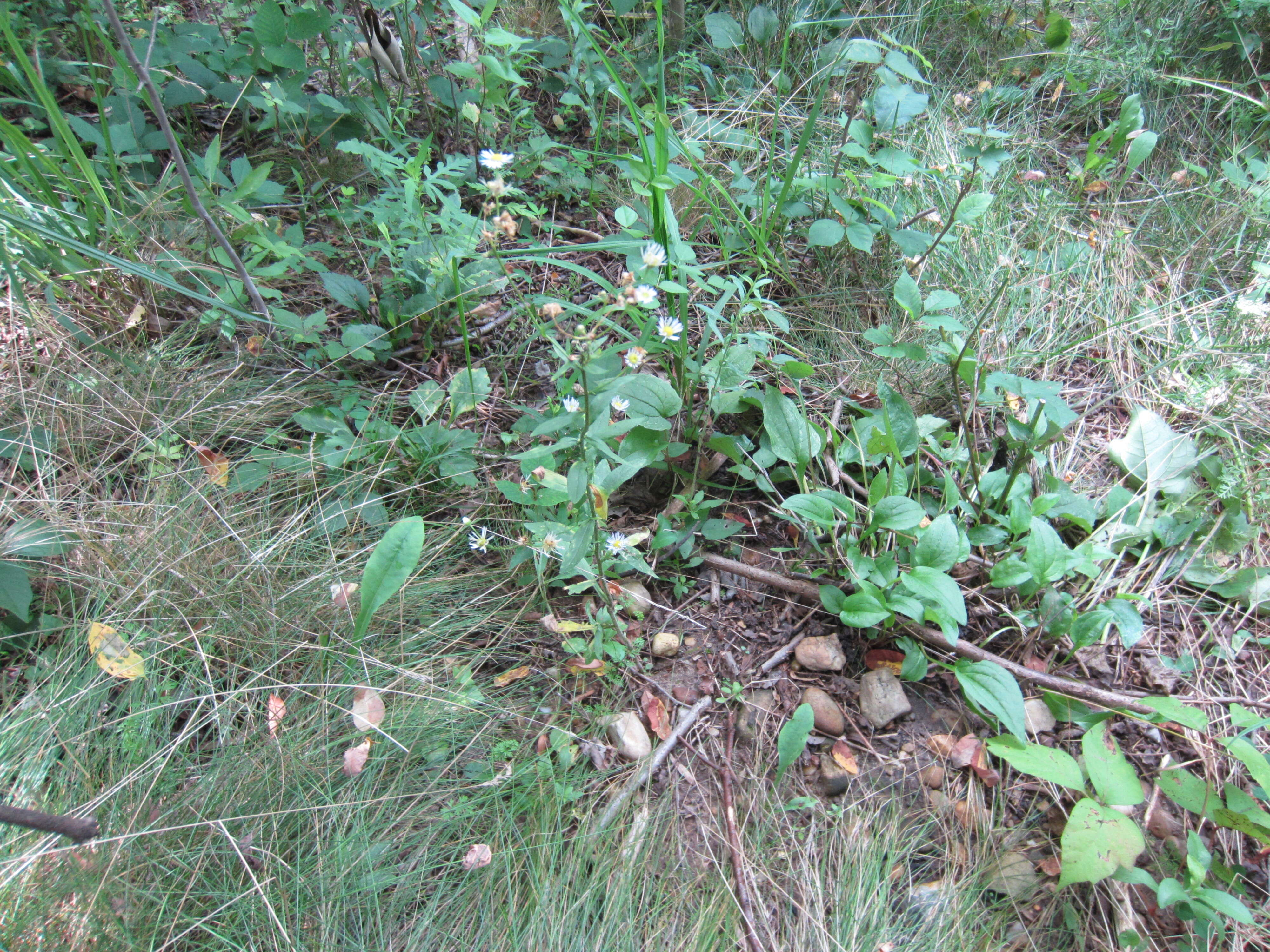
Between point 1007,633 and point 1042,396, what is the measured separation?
0.51 meters

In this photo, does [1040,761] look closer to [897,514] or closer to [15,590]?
[897,514]

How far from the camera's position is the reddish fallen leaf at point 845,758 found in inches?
49.9

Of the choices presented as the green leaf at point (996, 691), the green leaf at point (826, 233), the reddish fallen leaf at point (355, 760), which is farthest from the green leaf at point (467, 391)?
the green leaf at point (996, 691)

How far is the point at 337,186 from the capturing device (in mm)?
1998

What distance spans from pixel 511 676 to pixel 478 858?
1.03 feet

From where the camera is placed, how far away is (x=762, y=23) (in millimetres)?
2326

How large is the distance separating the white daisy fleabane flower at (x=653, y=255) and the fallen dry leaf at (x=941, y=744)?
0.98 m

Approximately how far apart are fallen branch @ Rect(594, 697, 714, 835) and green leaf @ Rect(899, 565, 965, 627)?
42cm

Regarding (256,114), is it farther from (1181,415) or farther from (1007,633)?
(1181,415)

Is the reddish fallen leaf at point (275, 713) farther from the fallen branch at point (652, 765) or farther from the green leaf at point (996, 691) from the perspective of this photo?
the green leaf at point (996, 691)

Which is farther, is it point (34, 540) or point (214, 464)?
point (214, 464)

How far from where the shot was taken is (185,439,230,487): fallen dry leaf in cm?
145

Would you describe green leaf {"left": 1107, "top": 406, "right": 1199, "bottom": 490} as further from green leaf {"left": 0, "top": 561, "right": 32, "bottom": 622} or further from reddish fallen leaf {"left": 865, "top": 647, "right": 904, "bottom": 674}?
green leaf {"left": 0, "top": 561, "right": 32, "bottom": 622}

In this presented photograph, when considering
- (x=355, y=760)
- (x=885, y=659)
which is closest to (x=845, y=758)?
(x=885, y=659)
